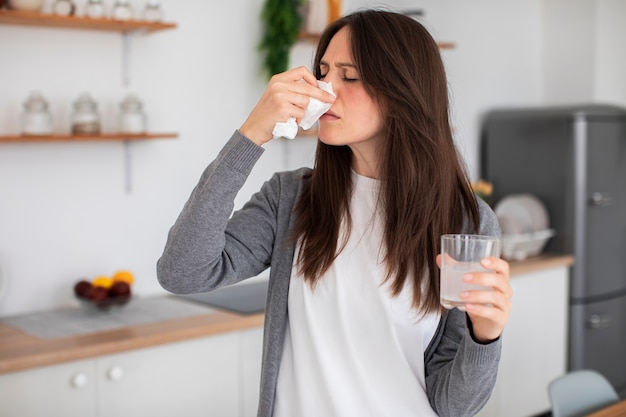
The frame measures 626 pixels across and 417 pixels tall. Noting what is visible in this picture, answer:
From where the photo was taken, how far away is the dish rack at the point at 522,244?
3.77 metres

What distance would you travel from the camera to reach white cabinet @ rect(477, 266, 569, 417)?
3594 millimetres

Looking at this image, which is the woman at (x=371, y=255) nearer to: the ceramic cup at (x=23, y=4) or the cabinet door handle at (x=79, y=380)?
the cabinet door handle at (x=79, y=380)

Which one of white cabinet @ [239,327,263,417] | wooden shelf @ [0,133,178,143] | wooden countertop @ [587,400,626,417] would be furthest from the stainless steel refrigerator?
wooden shelf @ [0,133,178,143]

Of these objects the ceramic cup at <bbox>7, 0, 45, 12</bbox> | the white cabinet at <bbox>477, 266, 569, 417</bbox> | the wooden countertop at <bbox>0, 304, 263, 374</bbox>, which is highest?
the ceramic cup at <bbox>7, 0, 45, 12</bbox>

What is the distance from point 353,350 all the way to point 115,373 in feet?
3.64

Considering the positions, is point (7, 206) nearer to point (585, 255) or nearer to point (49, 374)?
point (49, 374)

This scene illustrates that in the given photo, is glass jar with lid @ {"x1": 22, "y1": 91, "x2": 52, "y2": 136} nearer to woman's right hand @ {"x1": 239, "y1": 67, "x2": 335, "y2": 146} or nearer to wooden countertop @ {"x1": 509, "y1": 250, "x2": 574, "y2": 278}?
woman's right hand @ {"x1": 239, "y1": 67, "x2": 335, "y2": 146}

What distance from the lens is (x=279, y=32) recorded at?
3273mm

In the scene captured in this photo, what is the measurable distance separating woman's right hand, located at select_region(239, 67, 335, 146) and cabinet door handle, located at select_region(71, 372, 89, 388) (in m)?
1.21

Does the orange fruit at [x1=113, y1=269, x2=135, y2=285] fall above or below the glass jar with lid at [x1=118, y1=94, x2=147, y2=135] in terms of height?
below

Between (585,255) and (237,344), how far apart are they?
2068mm

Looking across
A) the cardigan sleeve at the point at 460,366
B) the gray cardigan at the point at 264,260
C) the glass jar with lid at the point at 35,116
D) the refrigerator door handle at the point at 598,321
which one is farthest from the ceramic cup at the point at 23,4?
the refrigerator door handle at the point at 598,321

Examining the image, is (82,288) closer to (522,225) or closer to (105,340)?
(105,340)

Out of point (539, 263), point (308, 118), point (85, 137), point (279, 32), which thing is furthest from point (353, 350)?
point (539, 263)
